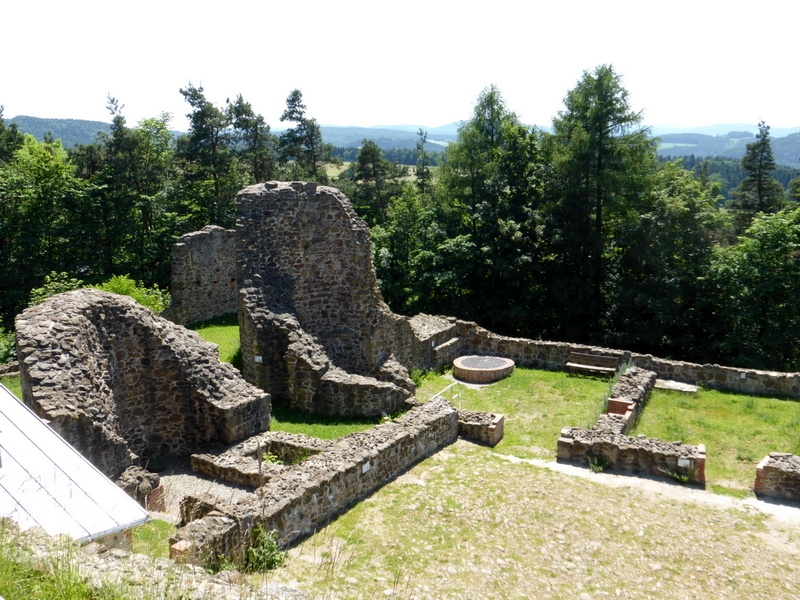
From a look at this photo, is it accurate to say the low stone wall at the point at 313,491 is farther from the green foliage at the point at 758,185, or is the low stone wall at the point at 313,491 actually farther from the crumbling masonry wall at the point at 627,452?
the green foliage at the point at 758,185

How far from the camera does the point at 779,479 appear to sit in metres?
11.3

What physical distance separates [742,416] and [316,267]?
39.0 ft

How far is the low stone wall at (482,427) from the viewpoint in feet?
44.9

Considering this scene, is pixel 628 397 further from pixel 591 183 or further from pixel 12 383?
pixel 12 383

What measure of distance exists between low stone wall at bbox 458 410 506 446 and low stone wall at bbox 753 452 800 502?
5129 millimetres

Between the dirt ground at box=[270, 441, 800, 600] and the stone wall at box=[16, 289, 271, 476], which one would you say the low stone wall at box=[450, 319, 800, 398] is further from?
the stone wall at box=[16, 289, 271, 476]

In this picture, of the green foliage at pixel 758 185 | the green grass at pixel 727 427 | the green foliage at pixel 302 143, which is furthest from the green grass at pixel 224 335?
the green foliage at pixel 758 185

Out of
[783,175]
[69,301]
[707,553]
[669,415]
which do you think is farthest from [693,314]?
[783,175]

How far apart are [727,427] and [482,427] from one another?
6185 millimetres

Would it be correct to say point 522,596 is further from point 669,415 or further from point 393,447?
point 669,415

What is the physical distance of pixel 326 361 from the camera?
51.1 ft

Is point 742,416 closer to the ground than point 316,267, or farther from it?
closer to the ground

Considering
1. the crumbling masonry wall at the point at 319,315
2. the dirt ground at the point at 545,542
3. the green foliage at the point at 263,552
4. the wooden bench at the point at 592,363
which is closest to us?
the dirt ground at the point at 545,542

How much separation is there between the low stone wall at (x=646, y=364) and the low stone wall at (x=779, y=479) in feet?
19.9
